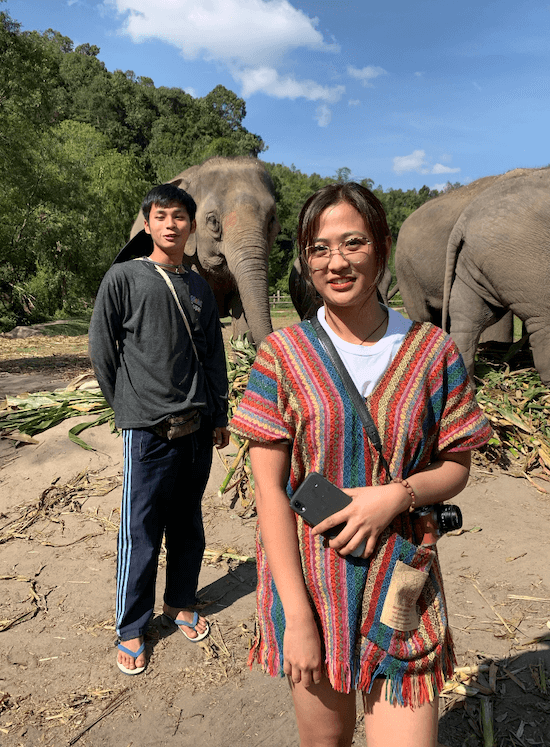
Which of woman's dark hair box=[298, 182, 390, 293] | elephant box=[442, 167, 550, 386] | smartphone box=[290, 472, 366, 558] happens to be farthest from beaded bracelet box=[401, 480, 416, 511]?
elephant box=[442, 167, 550, 386]

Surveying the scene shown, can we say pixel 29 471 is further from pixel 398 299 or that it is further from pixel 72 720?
pixel 398 299

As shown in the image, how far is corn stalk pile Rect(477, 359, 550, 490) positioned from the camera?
5836 millimetres

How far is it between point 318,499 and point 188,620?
233 cm

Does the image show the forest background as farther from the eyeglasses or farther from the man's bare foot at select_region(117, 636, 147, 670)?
the man's bare foot at select_region(117, 636, 147, 670)

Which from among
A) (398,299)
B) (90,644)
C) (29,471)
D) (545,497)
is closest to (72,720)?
(90,644)

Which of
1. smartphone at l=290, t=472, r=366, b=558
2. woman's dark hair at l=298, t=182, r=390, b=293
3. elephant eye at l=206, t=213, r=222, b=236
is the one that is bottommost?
smartphone at l=290, t=472, r=366, b=558

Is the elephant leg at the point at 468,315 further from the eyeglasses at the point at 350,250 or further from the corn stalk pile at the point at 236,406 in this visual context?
the eyeglasses at the point at 350,250

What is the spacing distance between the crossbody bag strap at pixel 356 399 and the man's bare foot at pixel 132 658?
2.27 meters

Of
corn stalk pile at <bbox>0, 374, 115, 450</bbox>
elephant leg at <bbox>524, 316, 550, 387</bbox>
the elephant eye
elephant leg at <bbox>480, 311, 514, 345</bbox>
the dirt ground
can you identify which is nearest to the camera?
the dirt ground

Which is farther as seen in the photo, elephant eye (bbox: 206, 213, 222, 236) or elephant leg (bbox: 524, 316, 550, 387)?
elephant eye (bbox: 206, 213, 222, 236)

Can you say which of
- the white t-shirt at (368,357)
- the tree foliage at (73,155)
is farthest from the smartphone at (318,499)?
the tree foliage at (73,155)

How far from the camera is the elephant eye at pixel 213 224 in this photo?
7133mm

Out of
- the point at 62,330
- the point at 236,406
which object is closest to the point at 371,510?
the point at 236,406

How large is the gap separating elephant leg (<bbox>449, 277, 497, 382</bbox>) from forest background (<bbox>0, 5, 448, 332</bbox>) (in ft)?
15.3
